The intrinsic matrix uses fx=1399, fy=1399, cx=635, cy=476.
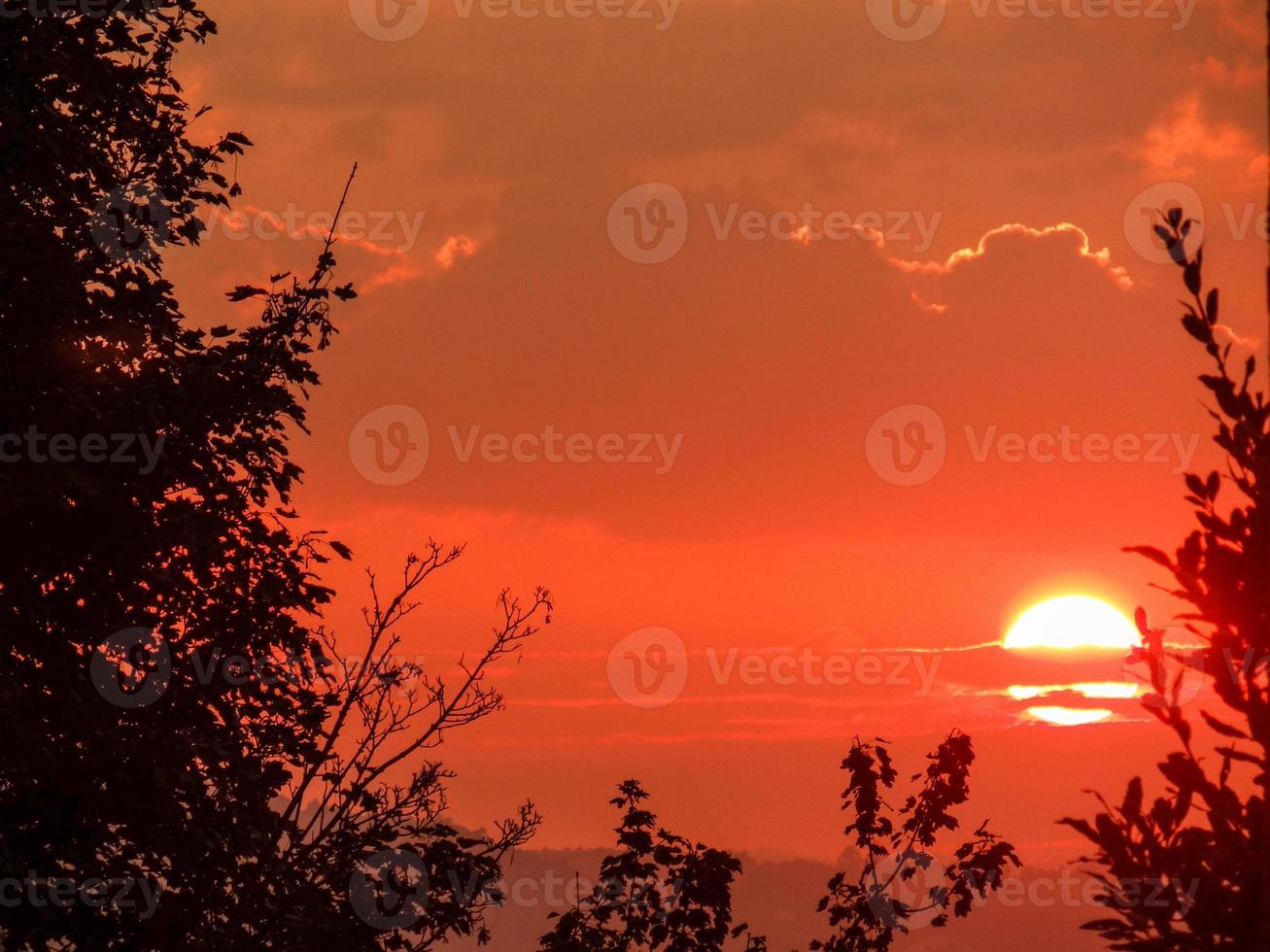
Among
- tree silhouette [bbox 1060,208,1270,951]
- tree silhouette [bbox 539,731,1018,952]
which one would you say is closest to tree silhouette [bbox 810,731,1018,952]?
tree silhouette [bbox 539,731,1018,952]

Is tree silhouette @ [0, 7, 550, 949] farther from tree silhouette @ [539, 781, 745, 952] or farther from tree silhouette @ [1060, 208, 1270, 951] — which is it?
tree silhouette @ [1060, 208, 1270, 951]

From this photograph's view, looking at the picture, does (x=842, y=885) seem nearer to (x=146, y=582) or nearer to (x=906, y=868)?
(x=906, y=868)

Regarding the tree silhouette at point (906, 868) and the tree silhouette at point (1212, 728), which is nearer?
the tree silhouette at point (1212, 728)

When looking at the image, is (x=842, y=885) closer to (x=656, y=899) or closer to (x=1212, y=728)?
Answer: (x=656, y=899)

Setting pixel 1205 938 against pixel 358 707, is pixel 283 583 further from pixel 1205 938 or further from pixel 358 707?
pixel 1205 938

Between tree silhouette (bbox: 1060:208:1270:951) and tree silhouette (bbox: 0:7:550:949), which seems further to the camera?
tree silhouette (bbox: 0:7:550:949)

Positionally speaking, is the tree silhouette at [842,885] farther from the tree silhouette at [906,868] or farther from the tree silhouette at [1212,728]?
the tree silhouette at [1212,728]

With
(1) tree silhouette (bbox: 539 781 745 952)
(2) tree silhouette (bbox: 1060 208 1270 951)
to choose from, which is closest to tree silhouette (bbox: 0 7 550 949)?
(1) tree silhouette (bbox: 539 781 745 952)

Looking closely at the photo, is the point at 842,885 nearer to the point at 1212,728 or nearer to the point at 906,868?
the point at 906,868

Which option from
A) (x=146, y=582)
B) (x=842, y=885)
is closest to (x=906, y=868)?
(x=842, y=885)

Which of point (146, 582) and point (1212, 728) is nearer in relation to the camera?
point (1212, 728)

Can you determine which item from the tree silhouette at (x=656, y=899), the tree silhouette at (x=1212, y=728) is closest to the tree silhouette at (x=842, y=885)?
the tree silhouette at (x=656, y=899)

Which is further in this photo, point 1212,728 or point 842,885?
point 842,885

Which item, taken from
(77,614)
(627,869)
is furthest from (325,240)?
(627,869)
